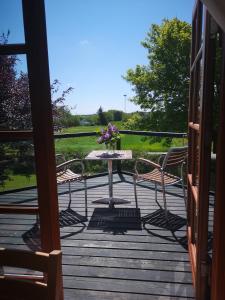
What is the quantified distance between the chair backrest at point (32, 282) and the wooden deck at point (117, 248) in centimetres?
55

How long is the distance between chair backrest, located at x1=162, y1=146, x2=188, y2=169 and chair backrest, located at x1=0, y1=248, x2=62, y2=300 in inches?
97.0

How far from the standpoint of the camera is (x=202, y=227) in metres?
1.67

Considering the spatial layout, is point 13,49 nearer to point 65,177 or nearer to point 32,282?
point 32,282

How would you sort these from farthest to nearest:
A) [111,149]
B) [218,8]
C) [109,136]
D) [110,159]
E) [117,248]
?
1. [111,149]
2. [109,136]
3. [110,159]
4. [117,248]
5. [218,8]

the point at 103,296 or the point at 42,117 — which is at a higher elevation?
the point at 42,117

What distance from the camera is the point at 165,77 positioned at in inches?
453

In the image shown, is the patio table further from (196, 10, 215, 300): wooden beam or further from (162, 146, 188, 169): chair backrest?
(196, 10, 215, 300): wooden beam

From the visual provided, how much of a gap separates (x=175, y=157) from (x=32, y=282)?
8.79 ft

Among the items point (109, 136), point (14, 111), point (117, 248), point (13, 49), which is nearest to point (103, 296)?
point (117, 248)

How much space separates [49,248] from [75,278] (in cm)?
74

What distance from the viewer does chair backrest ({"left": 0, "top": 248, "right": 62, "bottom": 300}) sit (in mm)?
861

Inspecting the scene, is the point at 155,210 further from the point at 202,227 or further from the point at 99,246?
the point at 202,227

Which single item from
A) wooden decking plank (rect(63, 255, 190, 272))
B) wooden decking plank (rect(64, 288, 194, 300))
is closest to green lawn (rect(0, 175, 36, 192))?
wooden decking plank (rect(64, 288, 194, 300))

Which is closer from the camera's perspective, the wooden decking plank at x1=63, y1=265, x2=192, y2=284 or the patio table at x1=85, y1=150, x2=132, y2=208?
the wooden decking plank at x1=63, y1=265, x2=192, y2=284
